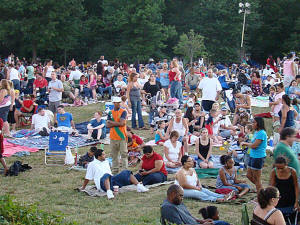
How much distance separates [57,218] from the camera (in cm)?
565

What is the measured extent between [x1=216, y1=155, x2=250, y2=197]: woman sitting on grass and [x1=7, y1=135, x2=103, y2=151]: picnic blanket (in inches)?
205

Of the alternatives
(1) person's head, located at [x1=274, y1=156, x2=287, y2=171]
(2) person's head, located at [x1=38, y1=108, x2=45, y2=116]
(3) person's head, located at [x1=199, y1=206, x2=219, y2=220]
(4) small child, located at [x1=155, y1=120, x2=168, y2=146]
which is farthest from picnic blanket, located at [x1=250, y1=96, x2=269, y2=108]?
(1) person's head, located at [x1=274, y1=156, x2=287, y2=171]

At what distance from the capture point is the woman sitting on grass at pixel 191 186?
8.84m

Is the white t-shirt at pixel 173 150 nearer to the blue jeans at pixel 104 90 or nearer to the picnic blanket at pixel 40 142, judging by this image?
the picnic blanket at pixel 40 142

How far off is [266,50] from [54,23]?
18741 millimetres

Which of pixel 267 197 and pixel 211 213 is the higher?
pixel 267 197

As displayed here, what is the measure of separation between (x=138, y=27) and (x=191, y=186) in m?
32.4

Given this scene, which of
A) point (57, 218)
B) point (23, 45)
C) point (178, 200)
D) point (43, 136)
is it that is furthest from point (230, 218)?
point (23, 45)

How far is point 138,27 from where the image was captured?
4028 cm

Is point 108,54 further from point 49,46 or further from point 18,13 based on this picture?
point 18,13

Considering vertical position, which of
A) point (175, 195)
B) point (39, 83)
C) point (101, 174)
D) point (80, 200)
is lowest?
point (80, 200)

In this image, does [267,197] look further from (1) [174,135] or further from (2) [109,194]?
(1) [174,135]

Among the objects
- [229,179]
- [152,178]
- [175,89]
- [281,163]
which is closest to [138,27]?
[175,89]

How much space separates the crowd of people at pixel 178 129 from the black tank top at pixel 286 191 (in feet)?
0.04
